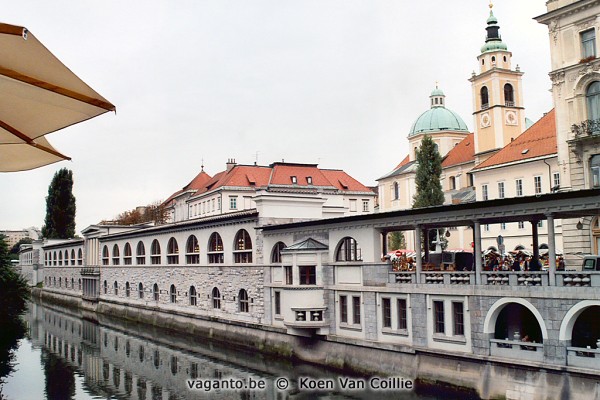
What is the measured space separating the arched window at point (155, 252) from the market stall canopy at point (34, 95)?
46.3 m

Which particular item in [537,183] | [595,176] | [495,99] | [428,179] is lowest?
[595,176]

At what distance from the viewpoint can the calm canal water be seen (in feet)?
83.8

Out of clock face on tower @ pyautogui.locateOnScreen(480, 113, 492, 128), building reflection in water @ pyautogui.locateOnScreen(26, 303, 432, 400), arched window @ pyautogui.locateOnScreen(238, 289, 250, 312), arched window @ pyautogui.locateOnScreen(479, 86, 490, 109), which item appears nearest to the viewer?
building reflection in water @ pyautogui.locateOnScreen(26, 303, 432, 400)

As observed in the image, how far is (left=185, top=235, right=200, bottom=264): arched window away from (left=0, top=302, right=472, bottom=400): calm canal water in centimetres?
564

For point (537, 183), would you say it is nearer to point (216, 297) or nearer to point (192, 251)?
point (216, 297)

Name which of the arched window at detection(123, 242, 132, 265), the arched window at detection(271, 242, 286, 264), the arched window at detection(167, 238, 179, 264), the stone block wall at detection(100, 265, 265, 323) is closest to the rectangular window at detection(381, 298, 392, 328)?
the arched window at detection(271, 242, 286, 264)

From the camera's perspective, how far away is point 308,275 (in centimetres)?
3047

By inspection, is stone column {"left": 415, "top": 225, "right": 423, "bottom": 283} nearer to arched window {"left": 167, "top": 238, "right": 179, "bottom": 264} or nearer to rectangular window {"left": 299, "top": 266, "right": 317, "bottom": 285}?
rectangular window {"left": 299, "top": 266, "right": 317, "bottom": 285}

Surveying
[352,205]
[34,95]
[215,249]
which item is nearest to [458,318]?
[34,95]

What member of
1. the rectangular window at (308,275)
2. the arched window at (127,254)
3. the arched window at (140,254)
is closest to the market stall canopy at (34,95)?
the rectangular window at (308,275)

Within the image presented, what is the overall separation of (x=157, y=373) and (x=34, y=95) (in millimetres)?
28416

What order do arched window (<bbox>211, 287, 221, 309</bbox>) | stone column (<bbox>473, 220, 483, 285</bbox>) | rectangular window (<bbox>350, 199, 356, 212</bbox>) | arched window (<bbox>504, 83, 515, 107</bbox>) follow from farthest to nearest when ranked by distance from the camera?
rectangular window (<bbox>350, 199, 356, 212</bbox>), arched window (<bbox>504, 83, 515, 107</bbox>), arched window (<bbox>211, 287, 221, 309</bbox>), stone column (<bbox>473, 220, 483, 285</bbox>)

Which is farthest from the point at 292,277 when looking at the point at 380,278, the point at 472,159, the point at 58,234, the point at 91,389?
the point at 58,234

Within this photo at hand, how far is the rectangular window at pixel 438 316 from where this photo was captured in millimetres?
23922
